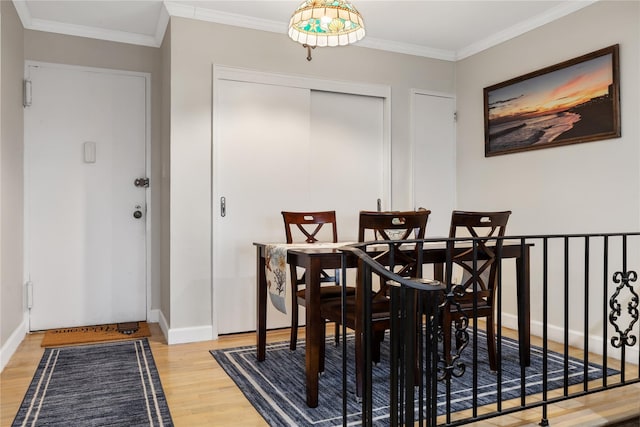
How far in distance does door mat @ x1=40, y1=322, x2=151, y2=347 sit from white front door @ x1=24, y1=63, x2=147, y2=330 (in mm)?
92

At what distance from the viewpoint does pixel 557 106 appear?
132 inches

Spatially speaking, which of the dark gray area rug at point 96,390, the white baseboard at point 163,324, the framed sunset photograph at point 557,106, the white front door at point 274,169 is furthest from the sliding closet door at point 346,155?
the dark gray area rug at point 96,390

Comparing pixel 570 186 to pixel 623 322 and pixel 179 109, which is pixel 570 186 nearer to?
pixel 623 322

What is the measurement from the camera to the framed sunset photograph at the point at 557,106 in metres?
3.03

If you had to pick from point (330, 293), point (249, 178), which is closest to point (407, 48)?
point (249, 178)

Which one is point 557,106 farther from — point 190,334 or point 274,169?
point 190,334

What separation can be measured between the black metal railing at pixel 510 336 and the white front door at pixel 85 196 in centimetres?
203

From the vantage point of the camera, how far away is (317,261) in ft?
7.36

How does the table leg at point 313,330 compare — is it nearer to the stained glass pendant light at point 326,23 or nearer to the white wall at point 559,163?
the stained glass pendant light at point 326,23

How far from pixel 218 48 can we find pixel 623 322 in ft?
10.6

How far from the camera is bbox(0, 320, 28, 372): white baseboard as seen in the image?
9.05 ft

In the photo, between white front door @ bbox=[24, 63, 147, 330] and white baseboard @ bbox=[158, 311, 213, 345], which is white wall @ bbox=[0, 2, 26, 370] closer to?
white front door @ bbox=[24, 63, 147, 330]

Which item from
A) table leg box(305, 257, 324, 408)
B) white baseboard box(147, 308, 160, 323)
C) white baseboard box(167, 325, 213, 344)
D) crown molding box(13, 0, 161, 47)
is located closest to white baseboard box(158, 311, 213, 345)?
white baseboard box(167, 325, 213, 344)

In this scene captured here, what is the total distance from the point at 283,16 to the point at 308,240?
1644 millimetres
